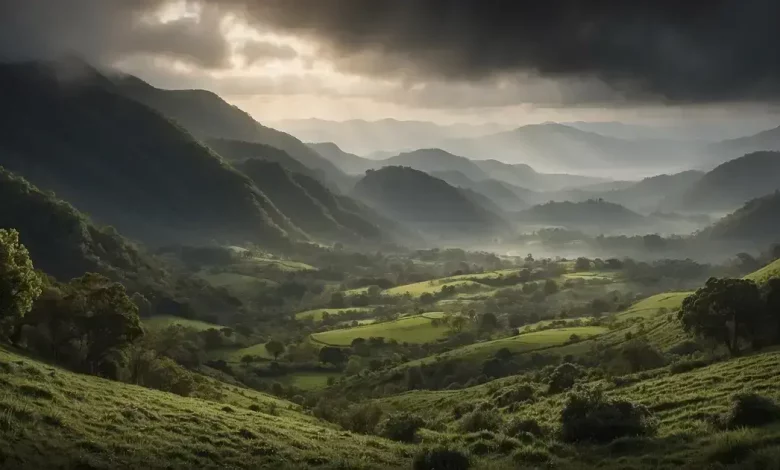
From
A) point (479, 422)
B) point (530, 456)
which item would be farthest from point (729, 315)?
point (530, 456)

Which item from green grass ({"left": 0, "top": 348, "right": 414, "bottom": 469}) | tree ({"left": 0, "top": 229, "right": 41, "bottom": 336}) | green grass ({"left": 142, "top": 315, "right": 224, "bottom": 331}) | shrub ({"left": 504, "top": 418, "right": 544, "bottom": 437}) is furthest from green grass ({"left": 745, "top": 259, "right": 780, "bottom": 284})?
green grass ({"left": 142, "top": 315, "right": 224, "bottom": 331})

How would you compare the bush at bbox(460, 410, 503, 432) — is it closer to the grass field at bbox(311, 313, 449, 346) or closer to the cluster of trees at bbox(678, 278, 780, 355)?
the cluster of trees at bbox(678, 278, 780, 355)

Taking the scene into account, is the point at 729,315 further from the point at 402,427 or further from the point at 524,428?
the point at 402,427

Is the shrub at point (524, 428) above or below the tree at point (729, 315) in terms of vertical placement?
below

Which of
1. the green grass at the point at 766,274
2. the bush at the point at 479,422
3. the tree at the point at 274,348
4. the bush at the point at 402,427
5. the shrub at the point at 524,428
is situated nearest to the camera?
the shrub at the point at 524,428

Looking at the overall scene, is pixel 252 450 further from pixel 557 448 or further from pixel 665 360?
pixel 665 360

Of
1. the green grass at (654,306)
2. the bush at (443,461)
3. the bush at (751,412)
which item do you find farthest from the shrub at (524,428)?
the green grass at (654,306)

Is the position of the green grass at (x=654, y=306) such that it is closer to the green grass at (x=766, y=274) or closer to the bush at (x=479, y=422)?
the green grass at (x=766, y=274)
